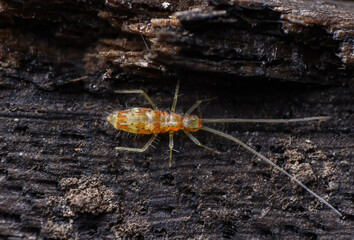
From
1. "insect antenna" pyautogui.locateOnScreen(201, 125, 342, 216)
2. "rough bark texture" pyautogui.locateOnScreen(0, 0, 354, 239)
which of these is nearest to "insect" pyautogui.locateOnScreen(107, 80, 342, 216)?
"insect antenna" pyautogui.locateOnScreen(201, 125, 342, 216)

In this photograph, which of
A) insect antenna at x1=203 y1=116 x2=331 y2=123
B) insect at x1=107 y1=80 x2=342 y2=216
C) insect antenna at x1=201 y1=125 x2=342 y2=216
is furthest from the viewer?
insect at x1=107 y1=80 x2=342 y2=216

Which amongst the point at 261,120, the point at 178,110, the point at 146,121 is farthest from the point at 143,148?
the point at 261,120

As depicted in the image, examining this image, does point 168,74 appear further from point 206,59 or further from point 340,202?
point 340,202

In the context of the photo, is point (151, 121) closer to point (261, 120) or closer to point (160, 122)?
point (160, 122)

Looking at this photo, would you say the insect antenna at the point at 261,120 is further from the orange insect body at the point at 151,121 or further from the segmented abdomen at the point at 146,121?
the segmented abdomen at the point at 146,121

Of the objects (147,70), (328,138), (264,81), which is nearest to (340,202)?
(328,138)

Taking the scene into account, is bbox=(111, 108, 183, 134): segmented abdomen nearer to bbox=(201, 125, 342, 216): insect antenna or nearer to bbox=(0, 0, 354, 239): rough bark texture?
bbox=(0, 0, 354, 239): rough bark texture

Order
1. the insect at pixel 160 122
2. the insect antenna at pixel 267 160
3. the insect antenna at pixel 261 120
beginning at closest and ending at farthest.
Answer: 1. the insect antenna at pixel 267 160
2. the insect antenna at pixel 261 120
3. the insect at pixel 160 122

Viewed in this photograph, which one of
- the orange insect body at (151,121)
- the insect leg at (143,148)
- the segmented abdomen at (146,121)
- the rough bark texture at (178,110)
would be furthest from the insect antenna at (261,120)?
the insect leg at (143,148)
